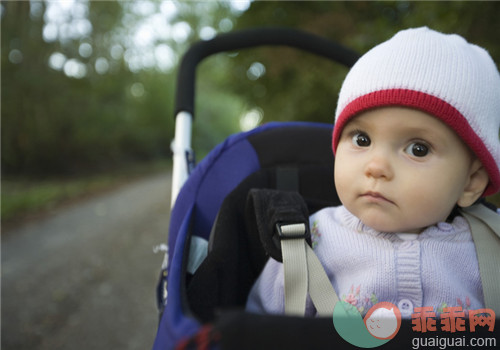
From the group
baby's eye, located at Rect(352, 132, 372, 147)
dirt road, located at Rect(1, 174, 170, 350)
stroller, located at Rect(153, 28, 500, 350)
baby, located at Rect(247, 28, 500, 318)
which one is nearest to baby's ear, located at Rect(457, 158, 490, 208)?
baby, located at Rect(247, 28, 500, 318)

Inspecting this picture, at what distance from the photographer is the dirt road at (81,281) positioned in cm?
229

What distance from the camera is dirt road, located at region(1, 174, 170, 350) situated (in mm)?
2291

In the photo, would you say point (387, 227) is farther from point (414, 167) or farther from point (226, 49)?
point (226, 49)

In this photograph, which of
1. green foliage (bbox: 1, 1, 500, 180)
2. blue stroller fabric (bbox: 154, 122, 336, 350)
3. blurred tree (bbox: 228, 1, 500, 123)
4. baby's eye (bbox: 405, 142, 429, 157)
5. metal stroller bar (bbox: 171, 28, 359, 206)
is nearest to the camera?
baby's eye (bbox: 405, 142, 429, 157)

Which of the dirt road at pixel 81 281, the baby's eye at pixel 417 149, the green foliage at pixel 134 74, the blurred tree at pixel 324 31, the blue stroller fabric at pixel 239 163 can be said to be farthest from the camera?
the green foliage at pixel 134 74

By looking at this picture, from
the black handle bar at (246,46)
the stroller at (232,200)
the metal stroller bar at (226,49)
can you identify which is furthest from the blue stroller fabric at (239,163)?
the black handle bar at (246,46)

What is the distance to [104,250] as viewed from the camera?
365 cm

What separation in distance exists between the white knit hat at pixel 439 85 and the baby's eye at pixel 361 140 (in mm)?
48

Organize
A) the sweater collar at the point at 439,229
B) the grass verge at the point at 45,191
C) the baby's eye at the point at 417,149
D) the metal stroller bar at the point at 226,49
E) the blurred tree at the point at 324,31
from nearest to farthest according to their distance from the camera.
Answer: the baby's eye at the point at 417,149 → the sweater collar at the point at 439,229 → the metal stroller bar at the point at 226,49 → the blurred tree at the point at 324,31 → the grass verge at the point at 45,191

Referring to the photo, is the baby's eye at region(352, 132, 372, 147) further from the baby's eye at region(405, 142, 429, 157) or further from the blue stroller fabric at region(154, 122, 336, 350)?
the blue stroller fabric at region(154, 122, 336, 350)

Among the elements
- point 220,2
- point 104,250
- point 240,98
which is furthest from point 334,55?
point 220,2

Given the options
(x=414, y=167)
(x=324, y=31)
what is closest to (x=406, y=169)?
(x=414, y=167)

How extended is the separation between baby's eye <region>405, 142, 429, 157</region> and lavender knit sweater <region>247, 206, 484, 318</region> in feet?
0.72

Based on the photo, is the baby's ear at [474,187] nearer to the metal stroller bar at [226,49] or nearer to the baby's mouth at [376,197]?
the baby's mouth at [376,197]
